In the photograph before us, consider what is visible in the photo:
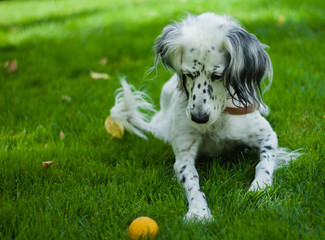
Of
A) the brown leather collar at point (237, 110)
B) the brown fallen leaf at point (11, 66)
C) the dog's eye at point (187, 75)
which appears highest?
the dog's eye at point (187, 75)

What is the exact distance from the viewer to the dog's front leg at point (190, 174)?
234cm

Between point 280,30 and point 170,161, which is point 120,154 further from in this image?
point 280,30

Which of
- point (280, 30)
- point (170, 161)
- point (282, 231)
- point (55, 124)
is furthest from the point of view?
point (280, 30)

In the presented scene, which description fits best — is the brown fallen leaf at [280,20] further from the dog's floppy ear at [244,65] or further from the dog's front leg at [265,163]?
the dog's floppy ear at [244,65]

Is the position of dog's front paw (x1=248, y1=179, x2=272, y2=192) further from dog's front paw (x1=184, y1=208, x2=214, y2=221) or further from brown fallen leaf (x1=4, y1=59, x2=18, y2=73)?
brown fallen leaf (x1=4, y1=59, x2=18, y2=73)

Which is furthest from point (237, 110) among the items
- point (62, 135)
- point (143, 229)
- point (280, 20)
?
point (280, 20)

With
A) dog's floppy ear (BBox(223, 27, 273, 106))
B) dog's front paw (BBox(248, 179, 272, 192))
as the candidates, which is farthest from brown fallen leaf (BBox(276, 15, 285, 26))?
dog's front paw (BBox(248, 179, 272, 192))

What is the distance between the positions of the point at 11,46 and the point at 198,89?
531cm

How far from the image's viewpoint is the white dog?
2.51 metres

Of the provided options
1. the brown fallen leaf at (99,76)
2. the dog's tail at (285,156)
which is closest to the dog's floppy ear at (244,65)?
the dog's tail at (285,156)

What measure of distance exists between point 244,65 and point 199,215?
1.00m

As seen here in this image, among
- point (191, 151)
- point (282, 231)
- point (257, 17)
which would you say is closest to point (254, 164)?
point (191, 151)

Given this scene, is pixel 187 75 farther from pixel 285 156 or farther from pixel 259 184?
pixel 285 156

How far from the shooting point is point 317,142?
3062 mm
